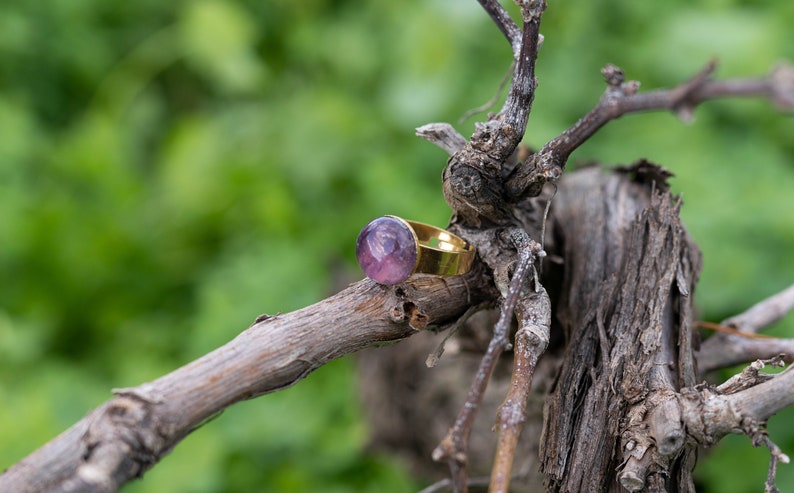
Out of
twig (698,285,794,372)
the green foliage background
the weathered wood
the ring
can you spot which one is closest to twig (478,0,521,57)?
the ring

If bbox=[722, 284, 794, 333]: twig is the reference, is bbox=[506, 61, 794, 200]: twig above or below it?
above

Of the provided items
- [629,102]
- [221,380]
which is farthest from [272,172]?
[629,102]

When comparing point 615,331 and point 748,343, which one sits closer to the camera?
point 615,331

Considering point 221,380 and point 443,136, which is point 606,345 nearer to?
point 443,136

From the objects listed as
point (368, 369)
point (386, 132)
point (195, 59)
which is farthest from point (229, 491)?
point (195, 59)

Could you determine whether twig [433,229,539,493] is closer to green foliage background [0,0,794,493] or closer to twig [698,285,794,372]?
twig [698,285,794,372]
